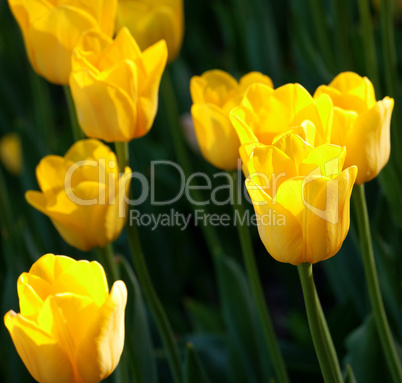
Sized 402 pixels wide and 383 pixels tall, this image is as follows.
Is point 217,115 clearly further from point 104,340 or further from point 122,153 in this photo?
point 104,340

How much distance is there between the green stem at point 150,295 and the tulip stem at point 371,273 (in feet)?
0.74

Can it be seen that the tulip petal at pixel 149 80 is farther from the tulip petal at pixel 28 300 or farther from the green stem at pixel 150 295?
the tulip petal at pixel 28 300

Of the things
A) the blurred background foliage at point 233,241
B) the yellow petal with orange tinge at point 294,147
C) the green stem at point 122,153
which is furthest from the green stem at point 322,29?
the yellow petal with orange tinge at point 294,147

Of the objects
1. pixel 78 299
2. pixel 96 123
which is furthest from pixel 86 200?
pixel 78 299

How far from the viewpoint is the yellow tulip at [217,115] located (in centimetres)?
73

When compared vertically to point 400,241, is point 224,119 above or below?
above

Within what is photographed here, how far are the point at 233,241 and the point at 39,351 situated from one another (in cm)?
91

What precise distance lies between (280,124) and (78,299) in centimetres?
26

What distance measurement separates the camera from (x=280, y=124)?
65 centimetres

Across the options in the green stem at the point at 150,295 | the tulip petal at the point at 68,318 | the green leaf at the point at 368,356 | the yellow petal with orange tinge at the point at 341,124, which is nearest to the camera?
the tulip petal at the point at 68,318

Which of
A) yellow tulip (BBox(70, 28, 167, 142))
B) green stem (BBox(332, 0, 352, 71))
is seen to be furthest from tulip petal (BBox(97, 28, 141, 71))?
green stem (BBox(332, 0, 352, 71))

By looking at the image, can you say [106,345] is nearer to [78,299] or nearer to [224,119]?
[78,299]

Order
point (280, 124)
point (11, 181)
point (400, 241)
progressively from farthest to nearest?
point (11, 181), point (400, 241), point (280, 124)

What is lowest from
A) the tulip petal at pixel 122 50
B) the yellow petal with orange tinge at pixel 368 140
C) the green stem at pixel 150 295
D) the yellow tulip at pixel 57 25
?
the green stem at pixel 150 295
